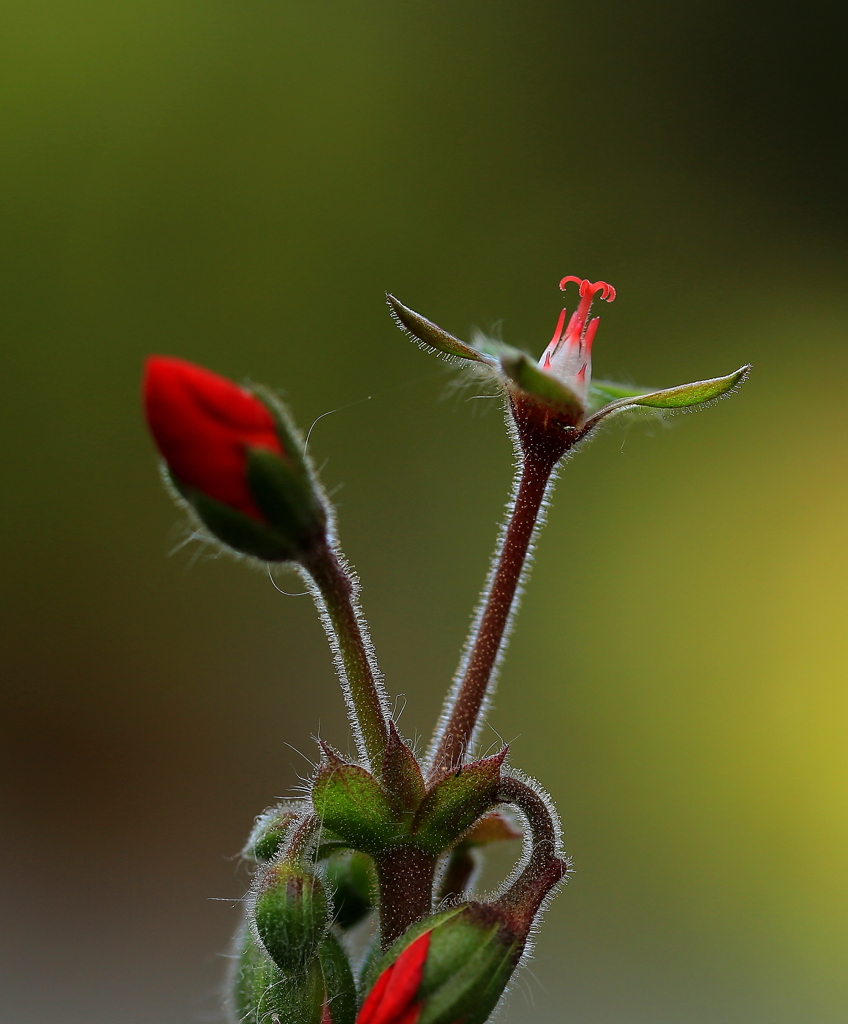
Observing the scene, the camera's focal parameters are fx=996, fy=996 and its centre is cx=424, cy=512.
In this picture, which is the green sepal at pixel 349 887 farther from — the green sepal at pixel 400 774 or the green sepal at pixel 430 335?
the green sepal at pixel 430 335

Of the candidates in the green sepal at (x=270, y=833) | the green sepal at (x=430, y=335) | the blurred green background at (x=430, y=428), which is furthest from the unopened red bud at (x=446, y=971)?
the blurred green background at (x=430, y=428)

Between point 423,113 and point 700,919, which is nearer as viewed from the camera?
point 700,919

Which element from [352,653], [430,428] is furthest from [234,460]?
[430,428]

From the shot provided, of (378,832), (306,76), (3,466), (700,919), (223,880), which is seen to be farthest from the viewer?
(306,76)

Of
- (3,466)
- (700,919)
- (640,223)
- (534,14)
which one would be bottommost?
(700,919)

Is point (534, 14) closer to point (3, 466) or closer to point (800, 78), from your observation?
point (800, 78)

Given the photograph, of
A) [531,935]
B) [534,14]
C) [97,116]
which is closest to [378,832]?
[531,935]

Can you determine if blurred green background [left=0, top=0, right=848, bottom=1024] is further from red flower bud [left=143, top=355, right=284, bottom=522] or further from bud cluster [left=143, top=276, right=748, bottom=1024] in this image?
red flower bud [left=143, top=355, right=284, bottom=522]
